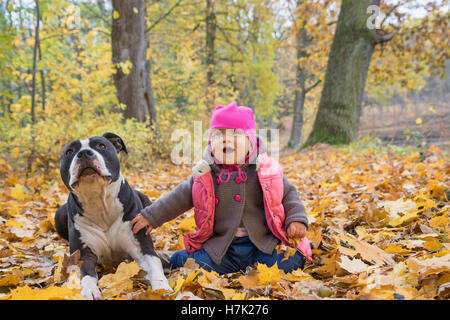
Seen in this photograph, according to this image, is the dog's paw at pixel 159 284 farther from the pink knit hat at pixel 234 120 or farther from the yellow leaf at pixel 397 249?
the yellow leaf at pixel 397 249

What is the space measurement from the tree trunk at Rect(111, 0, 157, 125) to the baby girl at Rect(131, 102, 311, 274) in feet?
21.3

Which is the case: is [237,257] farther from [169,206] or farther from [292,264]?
[169,206]

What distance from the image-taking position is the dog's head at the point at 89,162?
2127 mm

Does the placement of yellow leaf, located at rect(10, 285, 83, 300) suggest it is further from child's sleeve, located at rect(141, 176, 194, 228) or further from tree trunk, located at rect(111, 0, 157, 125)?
tree trunk, located at rect(111, 0, 157, 125)

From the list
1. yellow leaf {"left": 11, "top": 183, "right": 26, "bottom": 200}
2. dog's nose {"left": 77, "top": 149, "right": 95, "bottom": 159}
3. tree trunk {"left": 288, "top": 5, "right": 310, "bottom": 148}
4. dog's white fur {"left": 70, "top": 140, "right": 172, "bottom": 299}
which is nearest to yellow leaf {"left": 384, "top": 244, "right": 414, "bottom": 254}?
dog's white fur {"left": 70, "top": 140, "right": 172, "bottom": 299}

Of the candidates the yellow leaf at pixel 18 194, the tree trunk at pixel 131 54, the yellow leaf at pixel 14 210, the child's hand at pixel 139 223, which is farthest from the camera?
the tree trunk at pixel 131 54

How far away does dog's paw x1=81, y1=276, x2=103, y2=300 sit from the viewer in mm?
1831

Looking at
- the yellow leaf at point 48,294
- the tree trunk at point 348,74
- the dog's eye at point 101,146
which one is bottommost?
the yellow leaf at point 48,294

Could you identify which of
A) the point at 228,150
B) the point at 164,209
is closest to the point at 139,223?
the point at 164,209

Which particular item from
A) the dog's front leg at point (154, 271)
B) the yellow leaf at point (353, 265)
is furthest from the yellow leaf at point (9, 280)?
the yellow leaf at point (353, 265)

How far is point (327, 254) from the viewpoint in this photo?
2.32 metres

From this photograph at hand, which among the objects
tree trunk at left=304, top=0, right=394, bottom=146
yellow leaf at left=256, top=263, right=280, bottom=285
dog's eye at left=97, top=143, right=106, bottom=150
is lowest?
yellow leaf at left=256, top=263, right=280, bottom=285

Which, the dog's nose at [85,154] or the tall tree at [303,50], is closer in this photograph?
the dog's nose at [85,154]
